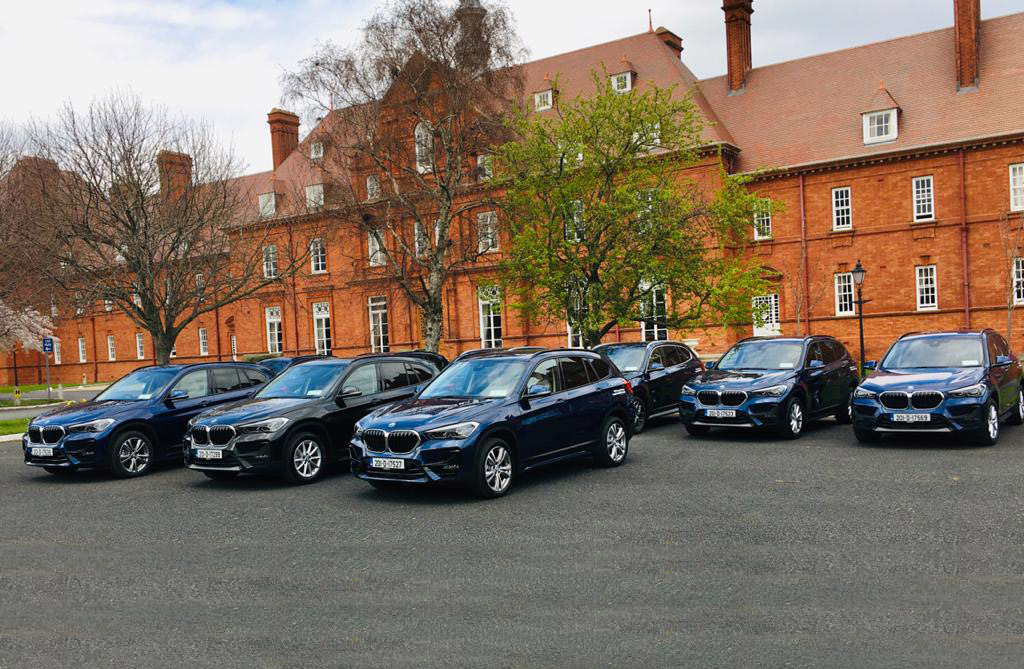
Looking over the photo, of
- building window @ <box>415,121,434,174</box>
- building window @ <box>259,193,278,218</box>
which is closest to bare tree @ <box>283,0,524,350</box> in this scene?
building window @ <box>415,121,434,174</box>

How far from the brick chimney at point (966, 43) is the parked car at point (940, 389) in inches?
963

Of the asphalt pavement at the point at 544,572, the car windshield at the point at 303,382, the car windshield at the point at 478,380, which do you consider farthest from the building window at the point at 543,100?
the asphalt pavement at the point at 544,572

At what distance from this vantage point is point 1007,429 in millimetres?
14602

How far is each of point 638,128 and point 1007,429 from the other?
1143cm

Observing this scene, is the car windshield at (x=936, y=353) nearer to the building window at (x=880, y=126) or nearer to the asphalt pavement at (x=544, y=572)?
the asphalt pavement at (x=544, y=572)

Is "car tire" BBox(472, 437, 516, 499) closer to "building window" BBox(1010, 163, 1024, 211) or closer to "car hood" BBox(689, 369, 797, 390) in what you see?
"car hood" BBox(689, 369, 797, 390)

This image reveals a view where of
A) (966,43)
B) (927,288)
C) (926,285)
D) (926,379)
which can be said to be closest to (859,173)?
(926,285)

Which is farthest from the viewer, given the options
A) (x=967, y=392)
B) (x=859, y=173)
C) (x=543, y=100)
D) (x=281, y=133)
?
(x=281, y=133)

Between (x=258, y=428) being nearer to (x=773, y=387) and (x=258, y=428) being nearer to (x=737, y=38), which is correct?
(x=773, y=387)

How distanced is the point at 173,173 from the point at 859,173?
26225mm

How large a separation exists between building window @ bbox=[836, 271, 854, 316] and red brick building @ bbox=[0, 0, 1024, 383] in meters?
0.06

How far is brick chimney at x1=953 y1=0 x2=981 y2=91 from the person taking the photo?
3466 centimetres

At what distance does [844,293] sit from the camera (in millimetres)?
36094

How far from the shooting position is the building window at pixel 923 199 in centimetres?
3431
